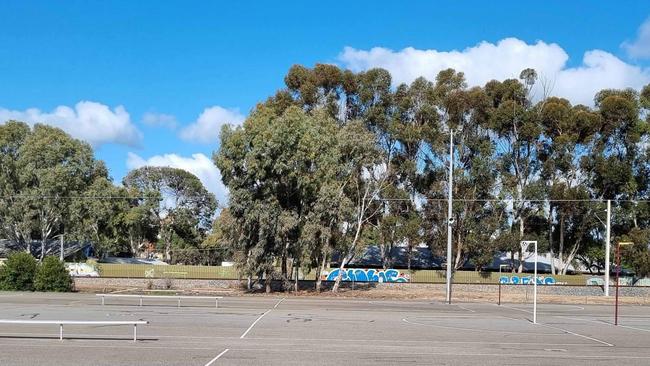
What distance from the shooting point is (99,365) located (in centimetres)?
1211

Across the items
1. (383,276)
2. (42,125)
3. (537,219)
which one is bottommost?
(383,276)

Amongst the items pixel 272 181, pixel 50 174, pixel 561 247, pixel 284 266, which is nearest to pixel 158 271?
pixel 50 174

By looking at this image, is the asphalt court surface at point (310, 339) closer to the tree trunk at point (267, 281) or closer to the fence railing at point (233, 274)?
the tree trunk at point (267, 281)

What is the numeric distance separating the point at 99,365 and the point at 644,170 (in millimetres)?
65761

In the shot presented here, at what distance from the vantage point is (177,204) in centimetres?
9306

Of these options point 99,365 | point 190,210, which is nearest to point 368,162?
point 99,365

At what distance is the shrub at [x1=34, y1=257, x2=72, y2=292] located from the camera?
43.0 meters

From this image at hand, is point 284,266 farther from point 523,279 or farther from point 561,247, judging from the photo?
point 561,247

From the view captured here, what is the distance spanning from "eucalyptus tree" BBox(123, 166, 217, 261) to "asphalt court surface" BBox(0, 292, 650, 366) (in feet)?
205

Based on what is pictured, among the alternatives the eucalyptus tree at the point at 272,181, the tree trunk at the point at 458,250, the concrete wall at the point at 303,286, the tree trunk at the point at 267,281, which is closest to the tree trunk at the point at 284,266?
the eucalyptus tree at the point at 272,181

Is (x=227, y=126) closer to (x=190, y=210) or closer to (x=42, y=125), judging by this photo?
(x=42, y=125)

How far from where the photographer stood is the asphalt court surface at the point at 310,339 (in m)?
13.7

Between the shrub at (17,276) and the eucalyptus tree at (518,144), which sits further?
the eucalyptus tree at (518,144)

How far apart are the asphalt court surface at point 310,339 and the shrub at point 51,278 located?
610 inches
